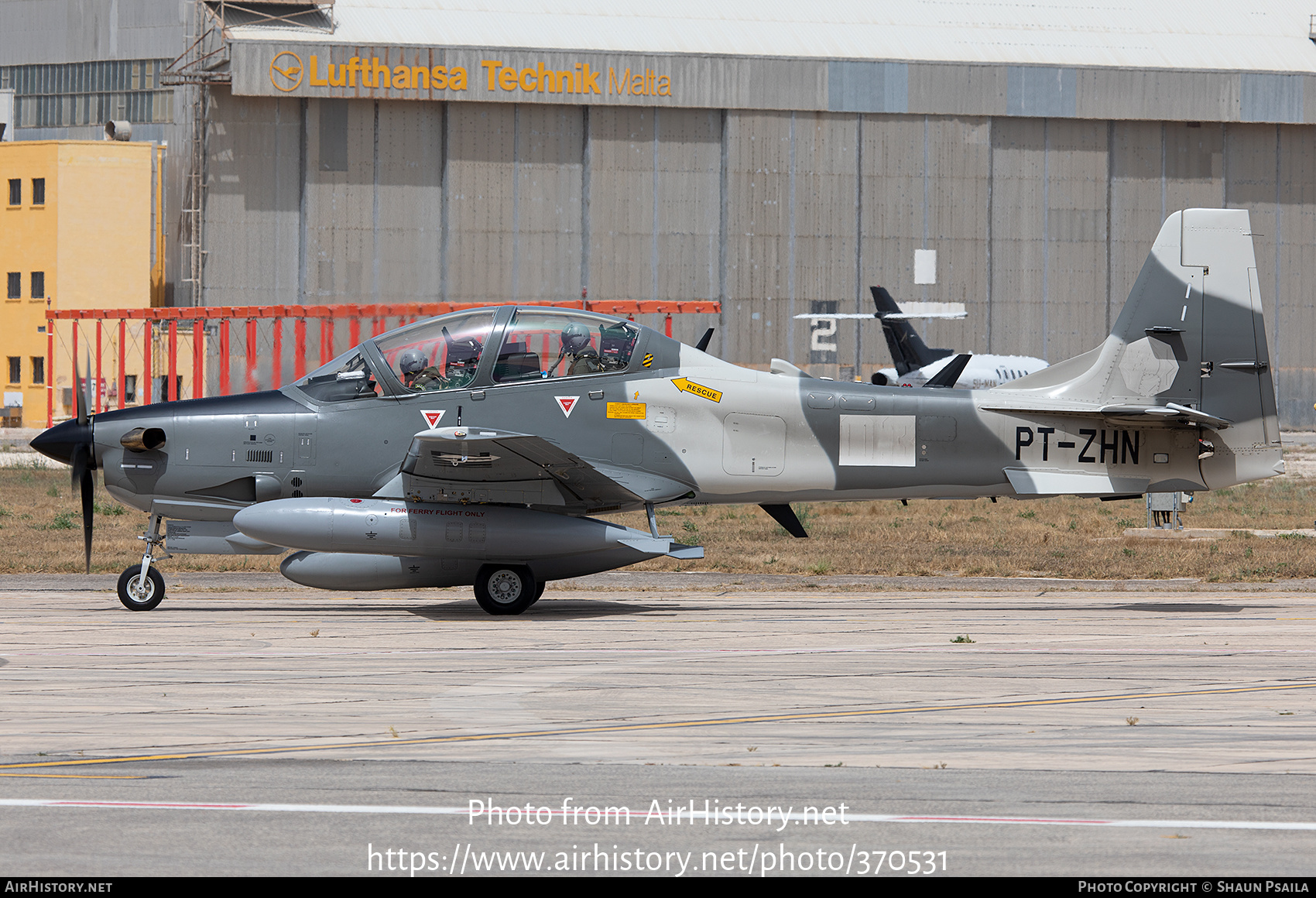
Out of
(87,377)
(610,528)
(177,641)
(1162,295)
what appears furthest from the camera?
(87,377)

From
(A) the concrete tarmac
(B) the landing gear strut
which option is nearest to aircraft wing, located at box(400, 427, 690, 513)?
(A) the concrete tarmac

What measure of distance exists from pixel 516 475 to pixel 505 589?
3.64 feet

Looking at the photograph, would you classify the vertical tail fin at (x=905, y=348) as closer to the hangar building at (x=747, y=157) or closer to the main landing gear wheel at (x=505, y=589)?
the hangar building at (x=747, y=157)

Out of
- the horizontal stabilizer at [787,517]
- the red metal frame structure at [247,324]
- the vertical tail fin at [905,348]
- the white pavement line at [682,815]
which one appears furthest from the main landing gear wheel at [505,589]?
the vertical tail fin at [905,348]

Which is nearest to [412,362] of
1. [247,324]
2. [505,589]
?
[505,589]

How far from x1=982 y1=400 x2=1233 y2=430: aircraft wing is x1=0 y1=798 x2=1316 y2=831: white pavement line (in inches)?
316

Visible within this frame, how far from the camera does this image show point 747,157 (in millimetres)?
55125

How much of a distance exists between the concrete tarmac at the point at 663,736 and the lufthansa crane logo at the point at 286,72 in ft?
138

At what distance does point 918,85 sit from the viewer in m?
55.3

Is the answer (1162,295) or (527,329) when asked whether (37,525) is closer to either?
(527,329)

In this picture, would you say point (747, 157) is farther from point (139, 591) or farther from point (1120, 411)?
point (139, 591)

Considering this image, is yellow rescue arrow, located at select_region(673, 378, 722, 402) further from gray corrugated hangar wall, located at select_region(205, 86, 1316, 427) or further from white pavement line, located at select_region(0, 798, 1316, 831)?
gray corrugated hangar wall, located at select_region(205, 86, 1316, 427)

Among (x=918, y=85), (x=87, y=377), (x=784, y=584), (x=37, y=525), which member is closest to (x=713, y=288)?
(x=918, y=85)

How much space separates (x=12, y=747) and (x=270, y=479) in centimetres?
602
